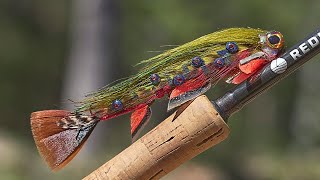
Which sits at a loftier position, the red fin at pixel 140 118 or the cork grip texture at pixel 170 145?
the red fin at pixel 140 118

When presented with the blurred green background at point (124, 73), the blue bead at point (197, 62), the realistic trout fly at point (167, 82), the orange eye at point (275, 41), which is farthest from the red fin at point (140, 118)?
the blurred green background at point (124, 73)

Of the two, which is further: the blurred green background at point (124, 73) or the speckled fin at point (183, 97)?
the blurred green background at point (124, 73)

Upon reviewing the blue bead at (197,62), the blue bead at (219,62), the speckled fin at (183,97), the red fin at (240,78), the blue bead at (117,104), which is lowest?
the red fin at (240,78)

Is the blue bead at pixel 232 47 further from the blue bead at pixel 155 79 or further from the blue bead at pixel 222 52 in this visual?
the blue bead at pixel 155 79

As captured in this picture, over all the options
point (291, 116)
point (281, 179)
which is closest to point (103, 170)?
point (281, 179)

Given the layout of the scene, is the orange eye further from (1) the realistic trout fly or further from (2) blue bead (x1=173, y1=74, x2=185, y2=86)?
(2) blue bead (x1=173, y1=74, x2=185, y2=86)

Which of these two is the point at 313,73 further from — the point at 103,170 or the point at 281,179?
the point at 103,170

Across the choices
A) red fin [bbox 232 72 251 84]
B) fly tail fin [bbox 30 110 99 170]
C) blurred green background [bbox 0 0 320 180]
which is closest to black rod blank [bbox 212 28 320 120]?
red fin [bbox 232 72 251 84]
